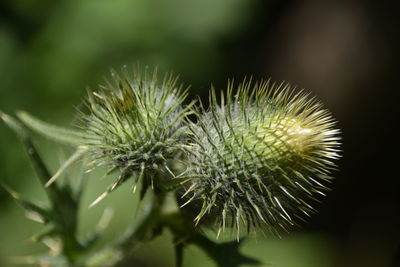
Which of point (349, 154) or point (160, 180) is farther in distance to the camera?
point (349, 154)

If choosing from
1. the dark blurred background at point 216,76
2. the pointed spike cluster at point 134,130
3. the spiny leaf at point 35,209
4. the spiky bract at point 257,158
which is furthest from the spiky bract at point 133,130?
Result: the dark blurred background at point 216,76

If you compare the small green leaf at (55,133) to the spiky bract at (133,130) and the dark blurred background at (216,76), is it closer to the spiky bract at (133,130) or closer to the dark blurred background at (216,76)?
the spiky bract at (133,130)

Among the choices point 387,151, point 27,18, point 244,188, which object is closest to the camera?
point 244,188

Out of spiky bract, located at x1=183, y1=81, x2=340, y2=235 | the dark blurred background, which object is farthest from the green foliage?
the dark blurred background

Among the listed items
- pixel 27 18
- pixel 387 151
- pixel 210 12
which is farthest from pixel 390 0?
pixel 27 18

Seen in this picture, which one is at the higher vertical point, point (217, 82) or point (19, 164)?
point (217, 82)

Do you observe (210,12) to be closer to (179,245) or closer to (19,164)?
(19,164)
